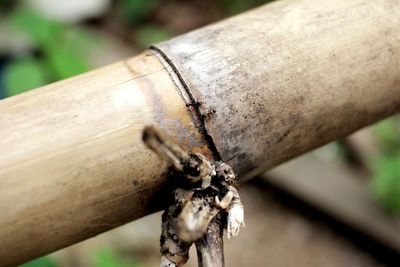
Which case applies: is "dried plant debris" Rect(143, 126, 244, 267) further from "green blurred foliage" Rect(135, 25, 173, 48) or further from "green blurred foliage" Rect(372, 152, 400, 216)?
"green blurred foliage" Rect(135, 25, 173, 48)

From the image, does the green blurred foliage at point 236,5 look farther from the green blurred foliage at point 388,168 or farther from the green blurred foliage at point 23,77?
the green blurred foliage at point 23,77

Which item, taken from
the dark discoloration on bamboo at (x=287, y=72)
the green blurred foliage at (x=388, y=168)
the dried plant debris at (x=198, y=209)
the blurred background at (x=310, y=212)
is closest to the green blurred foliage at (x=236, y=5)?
the blurred background at (x=310, y=212)

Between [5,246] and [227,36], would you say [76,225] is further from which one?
[227,36]

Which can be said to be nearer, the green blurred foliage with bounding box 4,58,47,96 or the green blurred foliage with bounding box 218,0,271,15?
the green blurred foliage with bounding box 4,58,47,96

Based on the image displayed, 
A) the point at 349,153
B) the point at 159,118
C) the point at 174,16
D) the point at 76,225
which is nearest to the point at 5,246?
the point at 76,225

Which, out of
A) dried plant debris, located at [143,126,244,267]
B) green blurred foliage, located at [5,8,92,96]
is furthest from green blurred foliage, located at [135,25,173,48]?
dried plant debris, located at [143,126,244,267]

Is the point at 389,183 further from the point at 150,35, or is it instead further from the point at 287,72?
the point at 287,72
